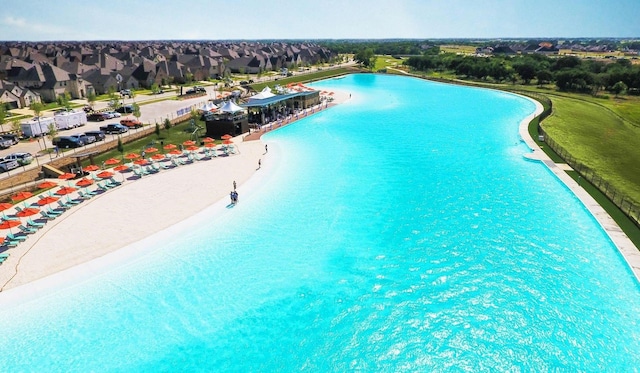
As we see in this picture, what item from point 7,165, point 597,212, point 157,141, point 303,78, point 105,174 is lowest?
point 597,212

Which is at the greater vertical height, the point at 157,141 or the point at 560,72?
the point at 560,72

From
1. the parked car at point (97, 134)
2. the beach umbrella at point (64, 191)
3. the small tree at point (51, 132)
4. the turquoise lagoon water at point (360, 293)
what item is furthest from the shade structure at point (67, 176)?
the turquoise lagoon water at point (360, 293)

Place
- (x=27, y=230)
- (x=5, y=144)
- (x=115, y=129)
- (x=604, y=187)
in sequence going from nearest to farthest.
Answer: (x=27, y=230)
(x=604, y=187)
(x=5, y=144)
(x=115, y=129)

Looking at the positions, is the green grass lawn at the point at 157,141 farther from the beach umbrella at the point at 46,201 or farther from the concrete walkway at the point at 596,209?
the concrete walkway at the point at 596,209

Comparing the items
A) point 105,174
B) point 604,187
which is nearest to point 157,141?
point 105,174

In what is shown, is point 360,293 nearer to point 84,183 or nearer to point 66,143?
point 84,183

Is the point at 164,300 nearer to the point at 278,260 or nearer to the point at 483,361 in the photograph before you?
the point at 278,260

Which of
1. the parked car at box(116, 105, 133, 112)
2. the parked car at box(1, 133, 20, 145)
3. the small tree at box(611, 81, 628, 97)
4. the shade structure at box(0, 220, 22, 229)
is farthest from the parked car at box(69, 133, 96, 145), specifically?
the small tree at box(611, 81, 628, 97)

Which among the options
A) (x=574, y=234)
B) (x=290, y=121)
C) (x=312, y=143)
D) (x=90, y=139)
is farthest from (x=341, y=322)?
(x=290, y=121)
